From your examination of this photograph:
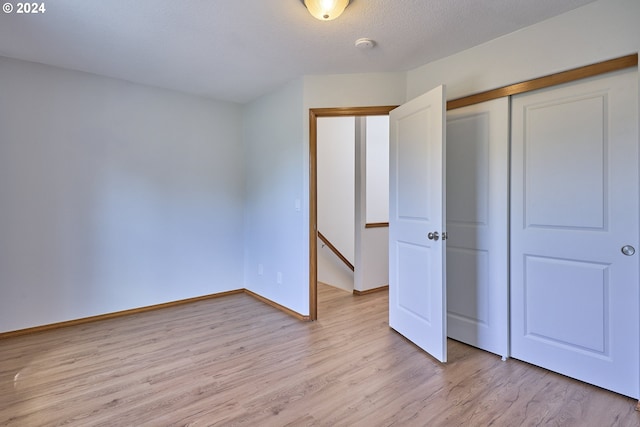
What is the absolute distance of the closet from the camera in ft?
6.17

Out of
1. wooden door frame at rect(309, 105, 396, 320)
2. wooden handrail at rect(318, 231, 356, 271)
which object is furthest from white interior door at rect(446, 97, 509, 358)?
wooden handrail at rect(318, 231, 356, 271)

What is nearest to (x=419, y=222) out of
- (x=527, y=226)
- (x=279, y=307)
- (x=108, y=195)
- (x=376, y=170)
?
(x=527, y=226)

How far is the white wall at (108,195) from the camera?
9.09 ft

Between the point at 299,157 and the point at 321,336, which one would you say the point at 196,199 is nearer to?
the point at 299,157

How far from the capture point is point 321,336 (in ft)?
9.05

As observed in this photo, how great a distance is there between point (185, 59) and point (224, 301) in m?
2.53

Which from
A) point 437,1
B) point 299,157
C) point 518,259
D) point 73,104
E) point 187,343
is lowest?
point 187,343

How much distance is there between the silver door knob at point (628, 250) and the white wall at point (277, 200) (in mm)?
2240

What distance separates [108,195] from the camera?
10.4 ft

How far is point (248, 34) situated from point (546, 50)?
1.99m

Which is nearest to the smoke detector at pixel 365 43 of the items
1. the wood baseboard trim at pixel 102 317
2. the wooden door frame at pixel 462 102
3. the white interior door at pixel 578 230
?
the wooden door frame at pixel 462 102

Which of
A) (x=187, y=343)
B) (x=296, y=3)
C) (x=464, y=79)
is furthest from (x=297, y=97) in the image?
(x=187, y=343)

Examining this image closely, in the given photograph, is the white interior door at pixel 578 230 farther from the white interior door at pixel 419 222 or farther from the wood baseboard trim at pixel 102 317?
the wood baseboard trim at pixel 102 317

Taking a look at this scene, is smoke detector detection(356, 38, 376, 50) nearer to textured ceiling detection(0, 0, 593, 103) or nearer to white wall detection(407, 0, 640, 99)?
textured ceiling detection(0, 0, 593, 103)
